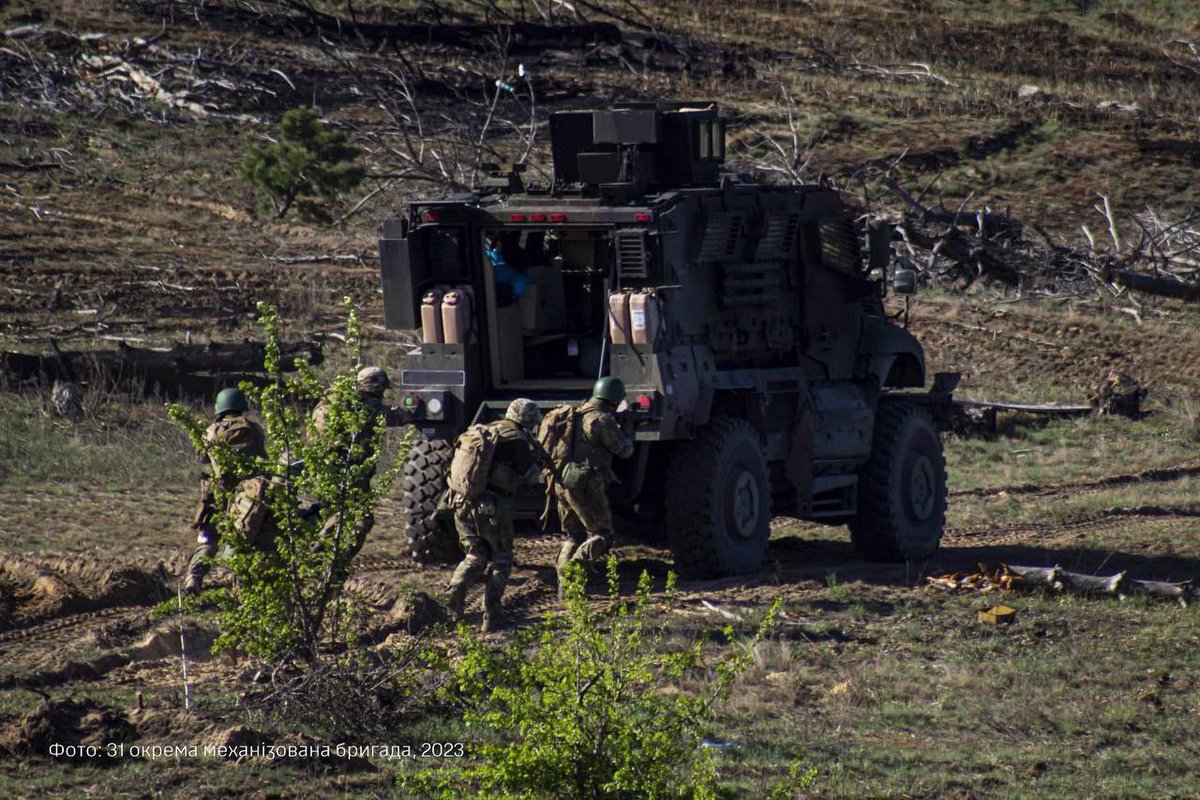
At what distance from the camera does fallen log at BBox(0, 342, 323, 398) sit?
54.9 ft

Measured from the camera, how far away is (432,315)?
1162 centimetres

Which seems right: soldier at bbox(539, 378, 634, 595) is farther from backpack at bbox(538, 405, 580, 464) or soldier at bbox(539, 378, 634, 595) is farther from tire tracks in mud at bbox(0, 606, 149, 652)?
tire tracks in mud at bbox(0, 606, 149, 652)

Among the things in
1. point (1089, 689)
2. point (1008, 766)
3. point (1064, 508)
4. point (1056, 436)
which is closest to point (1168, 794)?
point (1008, 766)

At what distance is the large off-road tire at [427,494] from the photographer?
11742mm

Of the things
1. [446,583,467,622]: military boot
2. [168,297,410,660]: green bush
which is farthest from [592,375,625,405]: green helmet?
[168,297,410,660]: green bush

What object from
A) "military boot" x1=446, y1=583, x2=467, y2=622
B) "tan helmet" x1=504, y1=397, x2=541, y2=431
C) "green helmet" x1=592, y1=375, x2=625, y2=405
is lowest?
"military boot" x1=446, y1=583, x2=467, y2=622

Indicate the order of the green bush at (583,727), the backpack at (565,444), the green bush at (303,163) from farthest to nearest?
the green bush at (303,163) → the backpack at (565,444) → the green bush at (583,727)

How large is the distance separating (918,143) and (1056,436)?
15.8m

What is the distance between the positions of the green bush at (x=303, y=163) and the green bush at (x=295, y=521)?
57.8 ft

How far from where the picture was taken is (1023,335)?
913 inches

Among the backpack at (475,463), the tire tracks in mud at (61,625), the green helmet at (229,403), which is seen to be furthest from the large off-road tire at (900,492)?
the tire tracks in mud at (61,625)

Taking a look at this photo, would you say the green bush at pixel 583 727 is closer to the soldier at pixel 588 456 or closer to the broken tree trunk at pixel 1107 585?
the soldier at pixel 588 456

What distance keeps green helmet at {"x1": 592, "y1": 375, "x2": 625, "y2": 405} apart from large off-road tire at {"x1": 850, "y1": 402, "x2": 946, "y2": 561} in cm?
322

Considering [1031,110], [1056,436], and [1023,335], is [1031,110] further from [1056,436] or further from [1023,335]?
[1056,436]
